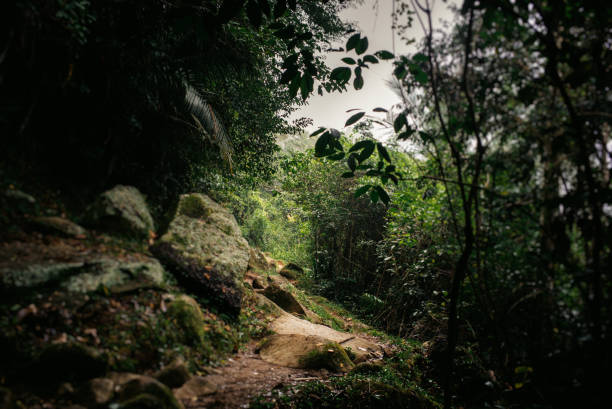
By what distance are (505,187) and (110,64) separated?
15.5 ft

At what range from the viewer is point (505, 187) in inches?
66.5

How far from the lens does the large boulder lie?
12.8 feet

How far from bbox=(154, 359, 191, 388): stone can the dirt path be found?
21 cm

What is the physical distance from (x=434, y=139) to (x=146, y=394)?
107 inches

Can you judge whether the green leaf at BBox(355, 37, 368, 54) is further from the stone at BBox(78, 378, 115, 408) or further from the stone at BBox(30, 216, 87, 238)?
the stone at BBox(30, 216, 87, 238)

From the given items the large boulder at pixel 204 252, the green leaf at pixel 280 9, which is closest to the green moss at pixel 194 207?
the large boulder at pixel 204 252

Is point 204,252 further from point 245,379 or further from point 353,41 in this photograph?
point 353,41

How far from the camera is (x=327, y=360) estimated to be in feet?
12.5

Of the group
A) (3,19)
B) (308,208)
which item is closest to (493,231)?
(3,19)

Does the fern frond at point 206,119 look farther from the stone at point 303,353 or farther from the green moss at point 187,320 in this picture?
the stone at point 303,353

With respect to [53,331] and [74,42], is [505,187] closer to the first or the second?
[53,331]

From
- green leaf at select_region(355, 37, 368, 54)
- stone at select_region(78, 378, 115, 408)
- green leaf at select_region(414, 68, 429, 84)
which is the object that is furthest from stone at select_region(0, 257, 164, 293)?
green leaf at select_region(414, 68, 429, 84)

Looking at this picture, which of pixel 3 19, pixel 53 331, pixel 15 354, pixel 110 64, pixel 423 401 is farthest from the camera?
pixel 110 64

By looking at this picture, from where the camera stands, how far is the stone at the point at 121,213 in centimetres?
359
